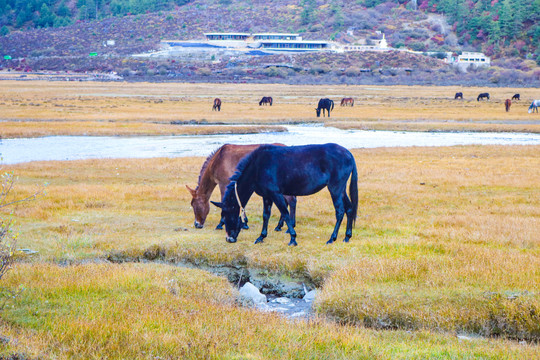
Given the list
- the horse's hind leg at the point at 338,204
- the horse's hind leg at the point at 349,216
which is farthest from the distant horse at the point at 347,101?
the horse's hind leg at the point at 338,204

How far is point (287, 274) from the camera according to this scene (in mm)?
9523

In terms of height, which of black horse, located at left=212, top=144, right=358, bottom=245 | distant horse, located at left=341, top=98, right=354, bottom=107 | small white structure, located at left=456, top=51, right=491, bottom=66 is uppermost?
small white structure, located at left=456, top=51, right=491, bottom=66

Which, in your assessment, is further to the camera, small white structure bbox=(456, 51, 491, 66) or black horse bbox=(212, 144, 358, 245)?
small white structure bbox=(456, 51, 491, 66)

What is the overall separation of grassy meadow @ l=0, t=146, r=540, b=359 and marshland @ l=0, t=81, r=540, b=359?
3 cm

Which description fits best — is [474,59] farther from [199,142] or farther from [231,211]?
[231,211]

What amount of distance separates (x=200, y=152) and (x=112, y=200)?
12265 mm

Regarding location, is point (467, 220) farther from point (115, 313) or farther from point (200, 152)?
point (200, 152)

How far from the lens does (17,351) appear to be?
18.2 ft

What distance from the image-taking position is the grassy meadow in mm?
6047

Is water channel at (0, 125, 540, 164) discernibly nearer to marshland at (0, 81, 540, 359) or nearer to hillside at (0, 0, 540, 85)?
marshland at (0, 81, 540, 359)

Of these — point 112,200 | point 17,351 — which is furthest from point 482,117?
point 17,351

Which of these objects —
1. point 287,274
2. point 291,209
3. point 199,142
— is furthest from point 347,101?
point 287,274

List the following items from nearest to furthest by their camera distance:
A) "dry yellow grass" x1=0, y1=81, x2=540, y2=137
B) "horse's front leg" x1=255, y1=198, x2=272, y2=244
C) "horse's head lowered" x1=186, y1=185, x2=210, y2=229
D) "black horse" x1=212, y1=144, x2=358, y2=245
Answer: "black horse" x1=212, y1=144, x2=358, y2=245, "horse's front leg" x1=255, y1=198, x2=272, y2=244, "horse's head lowered" x1=186, y1=185, x2=210, y2=229, "dry yellow grass" x1=0, y1=81, x2=540, y2=137

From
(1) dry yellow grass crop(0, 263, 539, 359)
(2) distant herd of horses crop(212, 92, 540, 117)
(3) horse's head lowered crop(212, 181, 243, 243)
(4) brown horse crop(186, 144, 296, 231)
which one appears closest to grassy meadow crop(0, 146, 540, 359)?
(1) dry yellow grass crop(0, 263, 539, 359)
